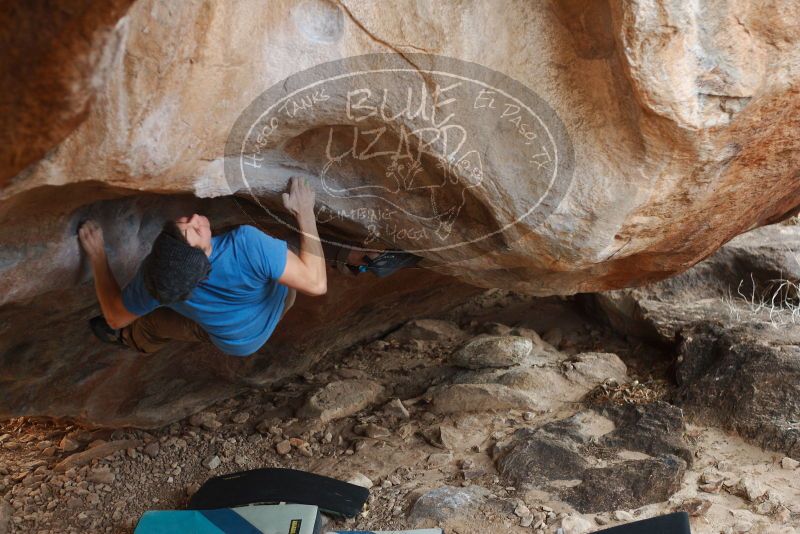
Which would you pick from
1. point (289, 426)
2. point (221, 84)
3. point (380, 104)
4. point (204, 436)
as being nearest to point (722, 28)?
point (380, 104)

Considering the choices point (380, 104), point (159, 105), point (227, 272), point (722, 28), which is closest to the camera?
point (159, 105)

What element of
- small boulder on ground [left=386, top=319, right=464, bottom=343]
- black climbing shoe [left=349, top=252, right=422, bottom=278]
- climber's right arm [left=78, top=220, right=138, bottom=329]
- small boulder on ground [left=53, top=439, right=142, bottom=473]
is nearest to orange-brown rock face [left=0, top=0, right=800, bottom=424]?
climber's right arm [left=78, top=220, right=138, bottom=329]

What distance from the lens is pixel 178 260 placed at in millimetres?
2412

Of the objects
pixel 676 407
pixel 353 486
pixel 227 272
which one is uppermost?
pixel 227 272

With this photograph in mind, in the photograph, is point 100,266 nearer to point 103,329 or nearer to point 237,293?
point 237,293

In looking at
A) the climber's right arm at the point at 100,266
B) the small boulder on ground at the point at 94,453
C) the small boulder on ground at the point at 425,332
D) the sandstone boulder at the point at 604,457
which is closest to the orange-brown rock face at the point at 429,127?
the climber's right arm at the point at 100,266

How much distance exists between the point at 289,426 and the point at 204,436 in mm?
441

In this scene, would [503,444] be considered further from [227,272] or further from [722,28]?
[722,28]

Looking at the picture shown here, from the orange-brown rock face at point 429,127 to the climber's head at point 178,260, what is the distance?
0.40ft

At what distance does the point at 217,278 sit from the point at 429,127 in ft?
2.81

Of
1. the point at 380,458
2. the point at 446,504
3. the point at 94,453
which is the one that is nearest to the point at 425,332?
the point at 380,458

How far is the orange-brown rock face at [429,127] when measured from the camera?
80.1 inches

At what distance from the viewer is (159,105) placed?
2.07 meters

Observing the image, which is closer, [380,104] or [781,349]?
[380,104]
